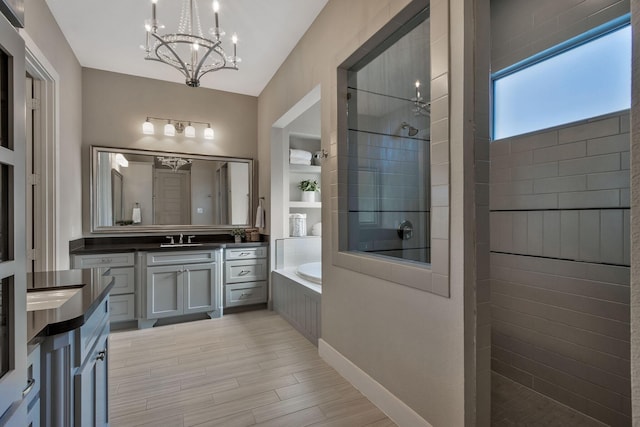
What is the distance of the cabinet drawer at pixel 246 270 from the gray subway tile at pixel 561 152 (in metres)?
2.93

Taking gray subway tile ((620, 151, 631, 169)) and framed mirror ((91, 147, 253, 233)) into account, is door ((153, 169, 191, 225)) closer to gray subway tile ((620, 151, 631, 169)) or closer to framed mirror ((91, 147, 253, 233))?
framed mirror ((91, 147, 253, 233))

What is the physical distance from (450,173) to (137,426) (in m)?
2.14

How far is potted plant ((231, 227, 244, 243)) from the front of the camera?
12.9 feet

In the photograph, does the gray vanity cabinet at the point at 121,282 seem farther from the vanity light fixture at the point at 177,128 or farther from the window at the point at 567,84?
the window at the point at 567,84

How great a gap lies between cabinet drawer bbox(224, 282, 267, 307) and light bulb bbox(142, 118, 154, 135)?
2.05 metres

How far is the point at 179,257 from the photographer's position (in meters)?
3.37

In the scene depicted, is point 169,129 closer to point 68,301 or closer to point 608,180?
point 68,301

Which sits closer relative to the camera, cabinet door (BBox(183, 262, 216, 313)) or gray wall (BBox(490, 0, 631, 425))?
gray wall (BBox(490, 0, 631, 425))

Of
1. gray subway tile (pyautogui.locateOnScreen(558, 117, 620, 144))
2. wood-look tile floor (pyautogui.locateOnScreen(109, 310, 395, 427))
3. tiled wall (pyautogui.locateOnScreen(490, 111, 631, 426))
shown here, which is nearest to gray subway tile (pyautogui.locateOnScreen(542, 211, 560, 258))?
tiled wall (pyautogui.locateOnScreen(490, 111, 631, 426))

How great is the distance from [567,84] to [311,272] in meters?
2.56

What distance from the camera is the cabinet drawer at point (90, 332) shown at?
103 cm

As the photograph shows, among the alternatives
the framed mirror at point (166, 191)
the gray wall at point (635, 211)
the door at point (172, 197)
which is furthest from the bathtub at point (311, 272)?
the gray wall at point (635, 211)

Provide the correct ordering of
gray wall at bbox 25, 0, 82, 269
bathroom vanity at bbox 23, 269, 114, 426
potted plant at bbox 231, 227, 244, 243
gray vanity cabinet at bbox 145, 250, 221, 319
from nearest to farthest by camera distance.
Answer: bathroom vanity at bbox 23, 269, 114, 426 < gray wall at bbox 25, 0, 82, 269 < gray vanity cabinet at bbox 145, 250, 221, 319 < potted plant at bbox 231, 227, 244, 243

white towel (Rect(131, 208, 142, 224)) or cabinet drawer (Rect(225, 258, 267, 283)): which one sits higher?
white towel (Rect(131, 208, 142, 224))
